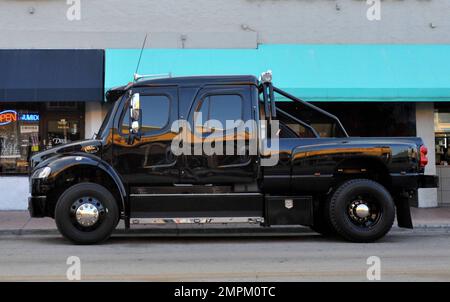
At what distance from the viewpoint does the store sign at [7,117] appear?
580 inches

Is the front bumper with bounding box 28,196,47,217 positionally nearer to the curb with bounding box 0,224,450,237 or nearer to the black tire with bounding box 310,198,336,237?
the curb with bounding box 0,224,450,237

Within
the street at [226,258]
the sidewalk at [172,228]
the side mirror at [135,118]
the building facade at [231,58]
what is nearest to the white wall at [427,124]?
the building facade at [231,58]

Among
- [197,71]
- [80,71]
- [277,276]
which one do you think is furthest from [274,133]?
[80,71]

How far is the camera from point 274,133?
953 centimetres

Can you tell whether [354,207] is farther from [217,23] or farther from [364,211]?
[217,23]

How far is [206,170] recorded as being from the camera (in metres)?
9.18

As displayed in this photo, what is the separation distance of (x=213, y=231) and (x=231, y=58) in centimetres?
531

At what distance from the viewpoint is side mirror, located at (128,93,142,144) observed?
900cm

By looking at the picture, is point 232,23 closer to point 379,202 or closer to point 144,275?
point 379,202

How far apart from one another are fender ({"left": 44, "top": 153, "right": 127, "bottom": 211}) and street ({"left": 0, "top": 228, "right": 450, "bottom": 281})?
1.04 meters

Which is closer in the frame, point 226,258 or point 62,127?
point 226,258

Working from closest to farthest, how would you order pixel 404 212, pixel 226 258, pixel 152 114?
pixel 226 258, pixel 152 114, pixel 404 212

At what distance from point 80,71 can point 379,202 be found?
330 inches

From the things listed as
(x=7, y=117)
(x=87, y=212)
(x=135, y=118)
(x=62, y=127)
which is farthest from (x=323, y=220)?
(x=7, y=117)
